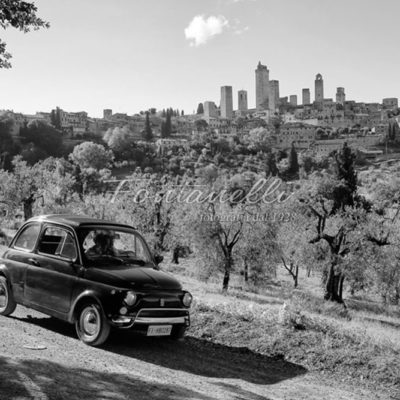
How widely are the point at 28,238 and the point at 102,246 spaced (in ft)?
6.04

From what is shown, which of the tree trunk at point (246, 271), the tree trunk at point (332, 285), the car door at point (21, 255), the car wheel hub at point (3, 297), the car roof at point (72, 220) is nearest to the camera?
the car roof at point (72, 220)

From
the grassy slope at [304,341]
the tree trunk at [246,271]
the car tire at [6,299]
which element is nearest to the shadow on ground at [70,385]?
the grassy slope at [304,341]

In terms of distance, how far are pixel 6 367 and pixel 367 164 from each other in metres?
177

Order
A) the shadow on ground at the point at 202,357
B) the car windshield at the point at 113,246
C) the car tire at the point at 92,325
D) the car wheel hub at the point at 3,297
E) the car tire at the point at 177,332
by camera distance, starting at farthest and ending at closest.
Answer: the car wheel hub at the point at 3,297 < the car windshield at the point at 113,246 < the car tire at the point at 177,332 < the car tire at the point at 92,325 < the shadow on ground at the point at 202,357

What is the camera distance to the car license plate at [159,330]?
315 inches

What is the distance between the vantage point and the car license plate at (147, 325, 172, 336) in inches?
315

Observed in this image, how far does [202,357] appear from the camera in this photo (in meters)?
8.29

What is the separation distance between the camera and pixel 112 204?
5319cm

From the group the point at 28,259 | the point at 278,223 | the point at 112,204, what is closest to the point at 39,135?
the point at 112,204

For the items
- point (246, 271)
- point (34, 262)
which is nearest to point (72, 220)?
point (34, 262)

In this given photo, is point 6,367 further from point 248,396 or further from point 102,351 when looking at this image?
point 248,396

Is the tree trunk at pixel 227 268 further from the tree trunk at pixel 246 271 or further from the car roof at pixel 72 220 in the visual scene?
the car roof at pixel 72 220

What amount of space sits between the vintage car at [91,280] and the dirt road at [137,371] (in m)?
0.41

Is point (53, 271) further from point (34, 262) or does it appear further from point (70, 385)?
point (70, 385)
